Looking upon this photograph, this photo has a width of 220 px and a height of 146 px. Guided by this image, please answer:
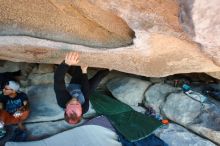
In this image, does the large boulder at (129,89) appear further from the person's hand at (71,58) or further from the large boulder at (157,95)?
the person's hand at (71,58)

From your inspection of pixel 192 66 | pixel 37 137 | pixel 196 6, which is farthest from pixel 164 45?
pixel 37 137

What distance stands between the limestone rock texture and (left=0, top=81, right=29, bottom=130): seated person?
384mm

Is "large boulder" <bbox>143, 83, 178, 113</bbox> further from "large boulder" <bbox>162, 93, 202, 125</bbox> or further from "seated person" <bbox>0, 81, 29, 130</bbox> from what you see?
"seated person" <bbox>0, 81, 29, 130</bbox>

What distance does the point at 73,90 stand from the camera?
12.4ft

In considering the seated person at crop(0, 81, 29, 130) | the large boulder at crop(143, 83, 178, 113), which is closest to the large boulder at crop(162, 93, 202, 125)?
the large boulder at crop(143, 83, 178, 113)

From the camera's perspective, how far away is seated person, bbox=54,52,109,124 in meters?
3.35

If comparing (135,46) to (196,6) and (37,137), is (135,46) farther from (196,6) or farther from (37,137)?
(37,137)

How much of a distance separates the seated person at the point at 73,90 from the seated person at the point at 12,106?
1.87ft

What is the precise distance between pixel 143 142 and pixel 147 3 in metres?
1.82

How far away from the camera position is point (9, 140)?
3.68 metres

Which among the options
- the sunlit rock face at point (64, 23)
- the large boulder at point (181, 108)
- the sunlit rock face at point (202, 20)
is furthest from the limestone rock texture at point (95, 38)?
the large boulder at point (181, 108)

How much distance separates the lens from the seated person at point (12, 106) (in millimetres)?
3859

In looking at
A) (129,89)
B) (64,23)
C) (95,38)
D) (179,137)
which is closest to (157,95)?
(129,89)

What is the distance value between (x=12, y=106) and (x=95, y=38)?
49.5 inches
